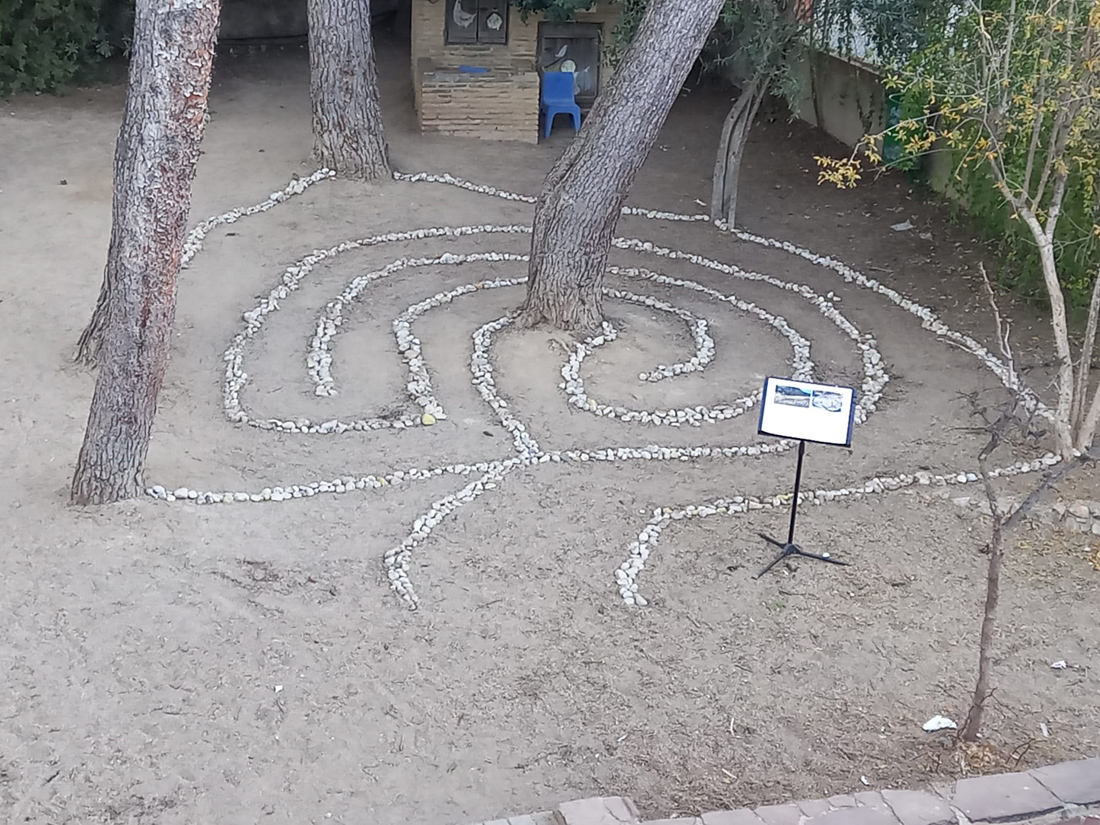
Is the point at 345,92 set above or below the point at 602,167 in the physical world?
above

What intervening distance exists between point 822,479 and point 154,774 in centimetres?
461

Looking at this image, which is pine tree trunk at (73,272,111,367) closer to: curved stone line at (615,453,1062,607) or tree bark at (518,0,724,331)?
tree bark at (518,0,724,331)

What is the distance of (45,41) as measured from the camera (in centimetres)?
1590

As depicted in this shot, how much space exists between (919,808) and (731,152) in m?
8.63

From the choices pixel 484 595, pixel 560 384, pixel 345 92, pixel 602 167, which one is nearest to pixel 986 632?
pixel 484 595

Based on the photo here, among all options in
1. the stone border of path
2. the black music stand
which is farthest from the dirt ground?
the black music stand

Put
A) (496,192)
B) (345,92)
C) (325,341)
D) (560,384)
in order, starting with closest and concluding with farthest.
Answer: (560,384) → (325,341) → (345,92) → (496,192)

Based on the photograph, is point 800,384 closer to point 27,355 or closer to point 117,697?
point 117,697

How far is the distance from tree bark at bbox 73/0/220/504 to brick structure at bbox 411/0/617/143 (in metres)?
7.80

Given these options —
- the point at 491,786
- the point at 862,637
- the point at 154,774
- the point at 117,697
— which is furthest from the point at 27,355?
the point at 862,637

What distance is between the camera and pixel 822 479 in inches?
311

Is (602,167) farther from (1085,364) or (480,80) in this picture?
(480,80)

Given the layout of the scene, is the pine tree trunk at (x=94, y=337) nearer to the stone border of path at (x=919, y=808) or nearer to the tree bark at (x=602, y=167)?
the tree bark at (x=602, y=167)

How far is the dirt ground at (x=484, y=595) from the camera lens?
5254 millimetres
